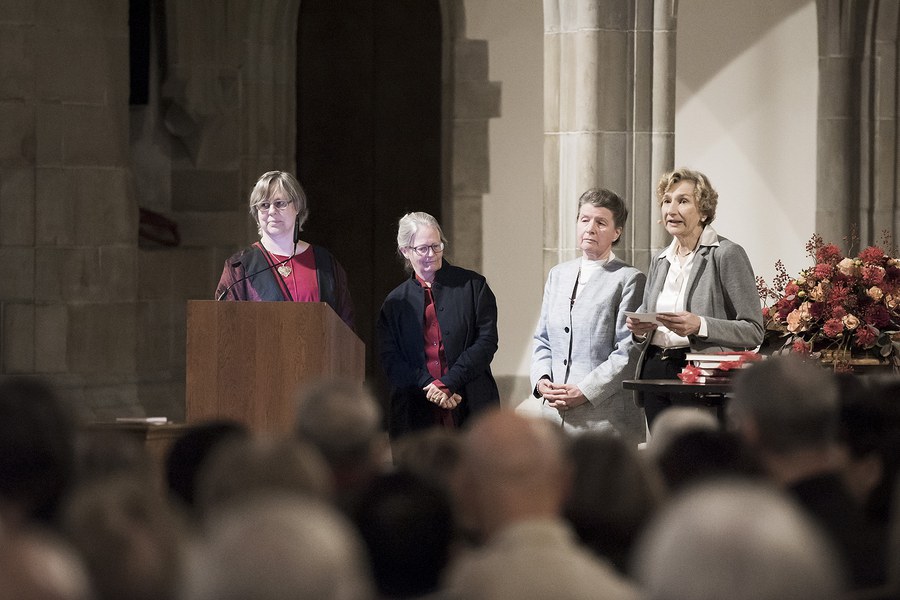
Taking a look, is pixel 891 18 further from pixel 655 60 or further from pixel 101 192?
pixel 101 192

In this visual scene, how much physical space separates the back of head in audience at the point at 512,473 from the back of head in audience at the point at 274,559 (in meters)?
0.60

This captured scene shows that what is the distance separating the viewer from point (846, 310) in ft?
19.4

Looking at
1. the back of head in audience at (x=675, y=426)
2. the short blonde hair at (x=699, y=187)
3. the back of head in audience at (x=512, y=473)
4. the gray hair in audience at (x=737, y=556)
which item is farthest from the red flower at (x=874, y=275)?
the gray hair in audience at (x=737, y=556)

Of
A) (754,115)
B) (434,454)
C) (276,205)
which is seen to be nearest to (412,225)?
(276,205)

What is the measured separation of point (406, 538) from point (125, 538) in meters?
0.45

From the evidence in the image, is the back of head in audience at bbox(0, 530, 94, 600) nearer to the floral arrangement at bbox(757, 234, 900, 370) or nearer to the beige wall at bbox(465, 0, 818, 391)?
the floral arrangement at bbox(757, 234, 900, 370)

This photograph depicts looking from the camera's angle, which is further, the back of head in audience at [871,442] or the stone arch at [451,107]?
the stone arch at [451,107]

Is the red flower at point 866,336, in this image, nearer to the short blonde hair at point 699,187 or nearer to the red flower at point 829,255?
the red flower at point 829,255

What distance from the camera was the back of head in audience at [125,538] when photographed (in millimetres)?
1897

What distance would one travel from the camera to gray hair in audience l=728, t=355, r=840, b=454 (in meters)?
2.60

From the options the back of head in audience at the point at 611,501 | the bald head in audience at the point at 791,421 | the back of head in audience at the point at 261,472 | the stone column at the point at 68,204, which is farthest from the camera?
the stone column at the point at 68,204

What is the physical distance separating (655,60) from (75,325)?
11.5 ft

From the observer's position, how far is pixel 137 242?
360 inches

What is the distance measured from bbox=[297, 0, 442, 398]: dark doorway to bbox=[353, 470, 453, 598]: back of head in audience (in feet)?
25.7
